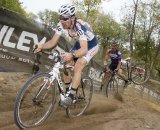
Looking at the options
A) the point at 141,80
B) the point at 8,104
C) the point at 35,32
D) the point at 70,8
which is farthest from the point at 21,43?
the point at 141,80

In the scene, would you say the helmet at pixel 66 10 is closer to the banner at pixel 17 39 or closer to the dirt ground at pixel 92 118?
the dirt ground at pixel 92 118

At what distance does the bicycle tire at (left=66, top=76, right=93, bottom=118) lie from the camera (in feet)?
22.7

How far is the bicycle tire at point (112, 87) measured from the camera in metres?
12.4

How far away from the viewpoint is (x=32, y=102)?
5.51 meters

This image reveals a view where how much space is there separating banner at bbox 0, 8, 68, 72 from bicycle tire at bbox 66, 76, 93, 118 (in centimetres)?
364

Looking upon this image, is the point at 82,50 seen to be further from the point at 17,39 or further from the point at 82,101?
the point at 17,39

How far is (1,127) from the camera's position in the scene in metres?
5.29

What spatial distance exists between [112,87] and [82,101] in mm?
5382

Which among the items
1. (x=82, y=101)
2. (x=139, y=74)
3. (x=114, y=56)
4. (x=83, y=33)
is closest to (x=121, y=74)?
(x=114, y=56)

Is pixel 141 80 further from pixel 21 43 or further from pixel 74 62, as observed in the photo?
pixel 74 62

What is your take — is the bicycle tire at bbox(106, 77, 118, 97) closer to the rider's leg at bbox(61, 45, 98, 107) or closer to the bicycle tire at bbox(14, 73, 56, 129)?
the rider's leg at bbox(61, 45, 98, 107)

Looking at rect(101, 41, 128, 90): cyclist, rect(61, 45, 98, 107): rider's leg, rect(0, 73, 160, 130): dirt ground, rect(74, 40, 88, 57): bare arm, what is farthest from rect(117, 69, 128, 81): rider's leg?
rect(74, 40, 88, 57): bare arm

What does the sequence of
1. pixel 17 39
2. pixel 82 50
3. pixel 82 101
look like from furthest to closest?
pixel 17 39, pixel 82 101, pixel 82 50

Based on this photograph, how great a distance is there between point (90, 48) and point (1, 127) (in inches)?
101
